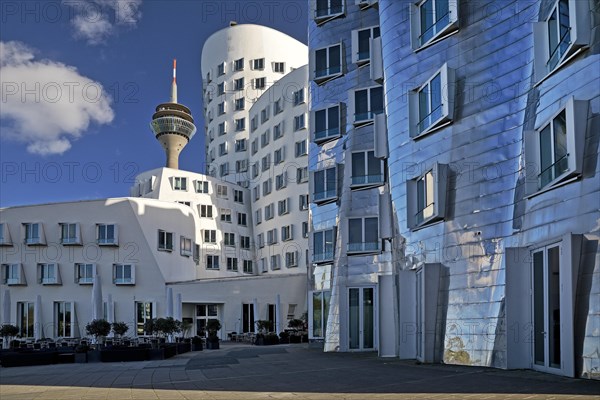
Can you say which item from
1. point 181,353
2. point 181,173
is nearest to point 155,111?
point 181,173

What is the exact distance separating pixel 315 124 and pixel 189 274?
2861cm

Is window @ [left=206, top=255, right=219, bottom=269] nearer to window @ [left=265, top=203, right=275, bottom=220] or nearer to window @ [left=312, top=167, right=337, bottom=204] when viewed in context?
window @ [left=265, top=203, right=275, bottom=220]

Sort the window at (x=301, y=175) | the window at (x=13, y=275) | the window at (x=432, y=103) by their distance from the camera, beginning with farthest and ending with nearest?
the window at (x=301, y=175) → the window at (x=13, y=275) → the window at (x=432, y=103)

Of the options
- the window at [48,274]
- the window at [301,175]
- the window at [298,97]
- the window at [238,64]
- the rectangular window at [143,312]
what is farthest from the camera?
the window at [238,64]

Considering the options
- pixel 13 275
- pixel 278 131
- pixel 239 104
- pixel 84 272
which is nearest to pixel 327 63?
pixel 84 272

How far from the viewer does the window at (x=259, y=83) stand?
66750 millimetres

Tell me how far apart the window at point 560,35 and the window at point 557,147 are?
936 millimetres

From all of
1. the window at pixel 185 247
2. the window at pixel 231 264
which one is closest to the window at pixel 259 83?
the window at pixel 231 264

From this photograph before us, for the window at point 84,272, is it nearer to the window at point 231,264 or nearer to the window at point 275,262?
the window at point 275,262

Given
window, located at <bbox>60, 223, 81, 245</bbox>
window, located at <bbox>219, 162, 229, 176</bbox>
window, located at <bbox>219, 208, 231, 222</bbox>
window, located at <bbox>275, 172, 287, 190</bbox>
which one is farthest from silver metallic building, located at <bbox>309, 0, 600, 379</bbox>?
window, located at <bbox>219, 162, 229, 176</bbox>

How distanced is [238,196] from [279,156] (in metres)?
9.18

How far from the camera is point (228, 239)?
5853 cm

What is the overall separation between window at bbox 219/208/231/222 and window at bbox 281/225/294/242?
7.84m

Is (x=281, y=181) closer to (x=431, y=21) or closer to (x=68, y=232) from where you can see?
(x=68, y=232)
